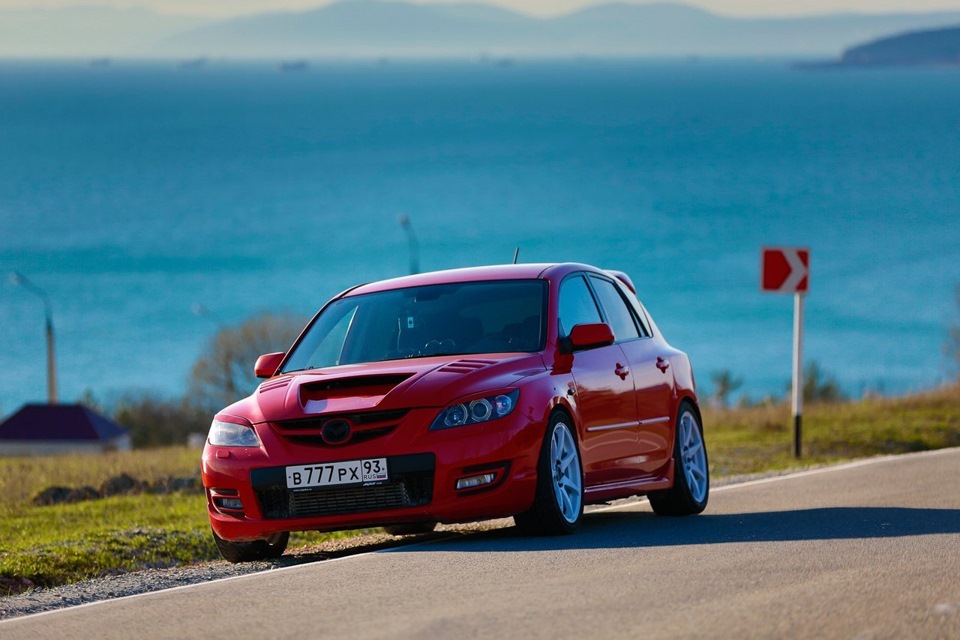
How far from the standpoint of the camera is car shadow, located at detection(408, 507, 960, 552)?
10.1 metres

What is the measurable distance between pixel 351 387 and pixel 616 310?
9.39ft

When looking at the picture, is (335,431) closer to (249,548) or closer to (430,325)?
(249,548)

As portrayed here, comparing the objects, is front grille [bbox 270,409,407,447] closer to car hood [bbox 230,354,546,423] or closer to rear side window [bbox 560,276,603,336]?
car hood [bbox 230,354,546,423]

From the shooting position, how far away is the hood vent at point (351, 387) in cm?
1011

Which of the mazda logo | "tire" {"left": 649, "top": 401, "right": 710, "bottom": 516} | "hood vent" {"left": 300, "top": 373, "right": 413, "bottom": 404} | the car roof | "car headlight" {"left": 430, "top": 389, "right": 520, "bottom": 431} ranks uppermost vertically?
the car roof

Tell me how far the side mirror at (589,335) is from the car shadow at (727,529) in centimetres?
117

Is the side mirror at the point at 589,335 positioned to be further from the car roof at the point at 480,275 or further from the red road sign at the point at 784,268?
the red road sign at the point at 784,268

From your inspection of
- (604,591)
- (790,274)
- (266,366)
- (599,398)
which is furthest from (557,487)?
(790,274)

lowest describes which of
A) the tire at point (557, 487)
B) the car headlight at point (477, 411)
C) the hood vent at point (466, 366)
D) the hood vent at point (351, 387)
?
the tire at point (557, 487)

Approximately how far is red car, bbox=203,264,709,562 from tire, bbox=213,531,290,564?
0.04 ft

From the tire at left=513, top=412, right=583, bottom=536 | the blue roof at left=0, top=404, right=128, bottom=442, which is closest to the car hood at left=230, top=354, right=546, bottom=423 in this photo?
the tire at left=513, top=412, right=583, bottom=536

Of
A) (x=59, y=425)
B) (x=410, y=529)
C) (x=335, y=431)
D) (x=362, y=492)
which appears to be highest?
(x=335, y=431)

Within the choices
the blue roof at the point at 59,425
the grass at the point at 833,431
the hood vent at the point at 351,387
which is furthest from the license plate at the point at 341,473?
the blue roof at the point at 59,425

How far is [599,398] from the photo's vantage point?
445 inches
